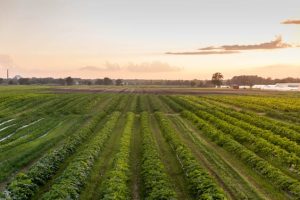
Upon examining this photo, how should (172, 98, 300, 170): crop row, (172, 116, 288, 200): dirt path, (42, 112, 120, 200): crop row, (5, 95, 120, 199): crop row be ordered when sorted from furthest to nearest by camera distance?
(172, 98, 300, 170): crop row, (172, 116, 288, 200): dirt path, (5, 95, 120, 199): crop row, (42, 112, 120, 200): crop row

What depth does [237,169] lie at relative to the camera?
22.1 metres

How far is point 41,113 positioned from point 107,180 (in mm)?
34773

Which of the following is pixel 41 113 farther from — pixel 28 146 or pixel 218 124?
pixel 218 124

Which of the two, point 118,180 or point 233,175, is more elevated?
point 118,180

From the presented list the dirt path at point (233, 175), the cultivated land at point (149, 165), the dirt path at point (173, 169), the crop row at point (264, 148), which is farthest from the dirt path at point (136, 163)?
the crop row at point (264, 148)

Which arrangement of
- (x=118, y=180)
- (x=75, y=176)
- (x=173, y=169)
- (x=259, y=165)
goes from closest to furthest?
(x=118, y=180), (x=75, y=176), (x=173, y=169), (x=259, y=165)

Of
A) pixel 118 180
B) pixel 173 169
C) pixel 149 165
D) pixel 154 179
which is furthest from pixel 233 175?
pixel 118 180

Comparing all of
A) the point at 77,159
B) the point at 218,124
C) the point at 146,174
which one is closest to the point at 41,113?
the point at 218,124

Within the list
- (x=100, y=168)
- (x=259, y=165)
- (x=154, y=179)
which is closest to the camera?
(x=154, y=179)

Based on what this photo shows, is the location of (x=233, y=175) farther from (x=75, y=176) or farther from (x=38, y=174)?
(x=38, y=174)

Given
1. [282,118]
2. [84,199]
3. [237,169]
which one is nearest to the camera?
[84,199]

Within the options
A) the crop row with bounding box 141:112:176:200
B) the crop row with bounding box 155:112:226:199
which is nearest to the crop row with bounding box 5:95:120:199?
the crop row with bounding box 141:112:176:200

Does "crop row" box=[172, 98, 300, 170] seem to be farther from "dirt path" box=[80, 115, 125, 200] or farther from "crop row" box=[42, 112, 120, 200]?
"crop row" box=[42, 112, 120, 200]

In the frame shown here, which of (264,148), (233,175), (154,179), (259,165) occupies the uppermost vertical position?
(264,148)
